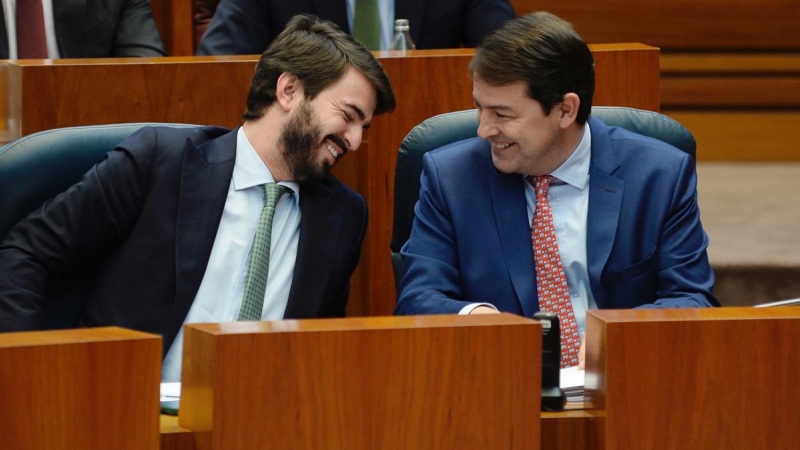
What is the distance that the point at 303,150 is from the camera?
71.0 inches

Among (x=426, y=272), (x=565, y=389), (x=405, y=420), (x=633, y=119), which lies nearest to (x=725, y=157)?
(x=633, y=119)

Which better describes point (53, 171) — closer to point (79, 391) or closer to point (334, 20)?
point (79, 391)

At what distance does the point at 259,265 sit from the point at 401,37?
884 mm

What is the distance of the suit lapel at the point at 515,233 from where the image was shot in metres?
1.73

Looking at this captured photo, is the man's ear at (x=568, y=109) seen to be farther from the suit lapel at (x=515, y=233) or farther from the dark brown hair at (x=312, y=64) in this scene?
the dark brown hair at (x=312, y=64)

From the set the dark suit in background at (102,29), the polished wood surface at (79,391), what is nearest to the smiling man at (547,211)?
the polished wood surface at (79,391)

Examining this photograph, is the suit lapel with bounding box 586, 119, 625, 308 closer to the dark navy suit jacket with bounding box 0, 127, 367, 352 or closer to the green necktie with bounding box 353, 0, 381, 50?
the dark navy suit jacket with bounding box 0, 127, 367, 352

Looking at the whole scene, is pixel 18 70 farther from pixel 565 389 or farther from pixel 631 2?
pixel 631 2

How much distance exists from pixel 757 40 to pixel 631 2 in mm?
418

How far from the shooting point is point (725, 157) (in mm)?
3715

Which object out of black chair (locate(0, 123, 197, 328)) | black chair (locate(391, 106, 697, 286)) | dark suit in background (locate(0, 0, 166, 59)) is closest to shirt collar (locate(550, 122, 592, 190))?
black chair (locate(391, 106, 697, 286))

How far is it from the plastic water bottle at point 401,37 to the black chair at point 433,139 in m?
0.62

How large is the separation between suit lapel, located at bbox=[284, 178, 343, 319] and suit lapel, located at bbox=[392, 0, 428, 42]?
885 millimetres

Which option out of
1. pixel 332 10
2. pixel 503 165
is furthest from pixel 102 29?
pixel 503 165
